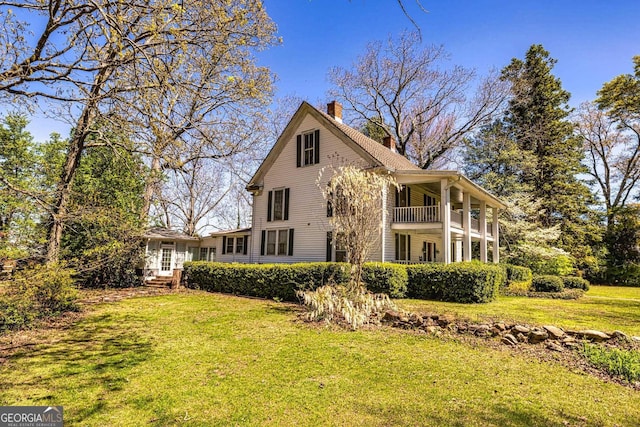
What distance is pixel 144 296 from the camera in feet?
46.0

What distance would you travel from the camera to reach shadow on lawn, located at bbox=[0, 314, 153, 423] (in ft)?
13.8

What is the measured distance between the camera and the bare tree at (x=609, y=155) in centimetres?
2855

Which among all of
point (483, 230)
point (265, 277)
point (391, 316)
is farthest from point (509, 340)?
point (483, 230)

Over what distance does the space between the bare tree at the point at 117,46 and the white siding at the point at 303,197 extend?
10.0 metres

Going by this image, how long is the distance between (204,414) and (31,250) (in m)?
7.96

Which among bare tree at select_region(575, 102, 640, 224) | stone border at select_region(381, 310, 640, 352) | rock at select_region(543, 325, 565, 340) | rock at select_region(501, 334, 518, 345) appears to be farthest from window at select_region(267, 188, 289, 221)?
bare tree at select_region(575, 102, 640, 224)

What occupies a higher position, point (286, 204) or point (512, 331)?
point (286, 204)

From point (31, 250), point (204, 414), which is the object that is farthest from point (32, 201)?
point (204, 414)

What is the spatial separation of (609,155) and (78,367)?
1553 inches

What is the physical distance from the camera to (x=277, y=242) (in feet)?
60.5

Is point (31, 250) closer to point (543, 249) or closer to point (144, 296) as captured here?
point (144, 296)

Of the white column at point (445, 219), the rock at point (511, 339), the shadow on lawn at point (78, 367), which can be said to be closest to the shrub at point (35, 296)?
the shadow on lawn at point (78, 367)

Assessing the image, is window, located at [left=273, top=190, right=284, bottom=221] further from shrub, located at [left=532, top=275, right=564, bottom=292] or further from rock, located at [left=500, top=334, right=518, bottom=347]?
shrub, located at [left=532, top=275, right=564, bottom=292]

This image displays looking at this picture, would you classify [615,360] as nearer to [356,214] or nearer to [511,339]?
[511,339]
